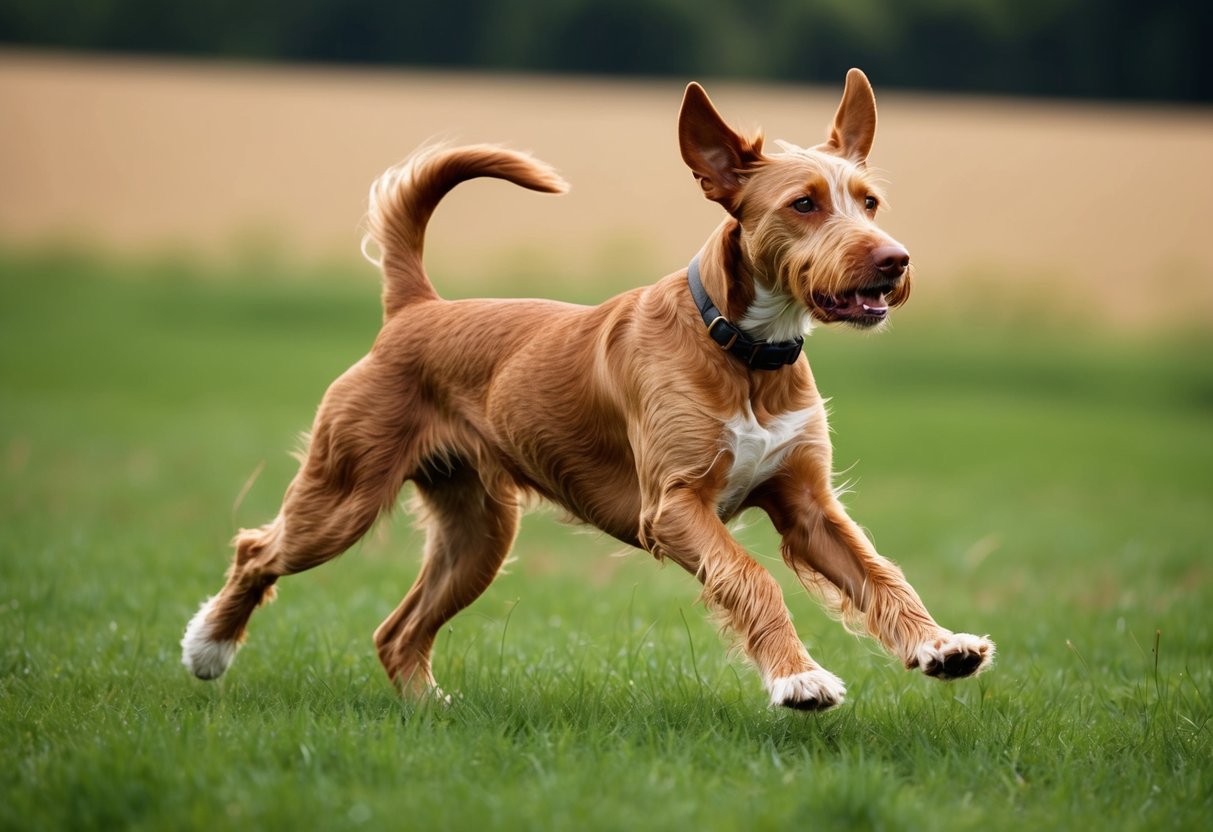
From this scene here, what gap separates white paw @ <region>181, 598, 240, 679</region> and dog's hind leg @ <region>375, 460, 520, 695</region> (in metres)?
0.65

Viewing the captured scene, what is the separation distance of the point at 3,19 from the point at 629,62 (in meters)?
15.4

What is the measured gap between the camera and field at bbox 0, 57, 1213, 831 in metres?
3.78

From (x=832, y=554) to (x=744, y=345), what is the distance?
2.71ft

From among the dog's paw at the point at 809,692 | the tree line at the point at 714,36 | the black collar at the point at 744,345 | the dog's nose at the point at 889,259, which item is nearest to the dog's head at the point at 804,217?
the dog's nose at the point at 889,259

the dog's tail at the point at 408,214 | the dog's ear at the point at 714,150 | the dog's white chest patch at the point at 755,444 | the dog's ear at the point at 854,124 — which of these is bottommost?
the dog's white chest patch at the point at 755,444

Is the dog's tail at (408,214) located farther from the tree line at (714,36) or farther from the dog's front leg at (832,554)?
the tree line at (714,36)

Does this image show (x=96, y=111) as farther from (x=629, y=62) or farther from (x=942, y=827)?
(x=942, y=827)

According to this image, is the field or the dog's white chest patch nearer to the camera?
the field

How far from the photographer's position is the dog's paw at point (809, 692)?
13.5ft

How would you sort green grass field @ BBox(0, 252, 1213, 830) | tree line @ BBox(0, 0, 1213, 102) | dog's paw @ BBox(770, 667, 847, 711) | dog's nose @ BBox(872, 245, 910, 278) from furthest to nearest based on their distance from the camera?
tree line @ BBox(0, 0, 1213, 102) → dog's nose @ BBox(872, 245, 910, 278) → dog's paw @ BBox(770, 667, 847, 711) → green grass field @ BBox(0, 252, 1213, 830)

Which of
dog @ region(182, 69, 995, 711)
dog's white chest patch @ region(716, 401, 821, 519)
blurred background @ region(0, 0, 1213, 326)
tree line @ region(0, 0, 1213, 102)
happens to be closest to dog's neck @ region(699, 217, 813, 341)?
dog @ region(182, 69, 995, 711)

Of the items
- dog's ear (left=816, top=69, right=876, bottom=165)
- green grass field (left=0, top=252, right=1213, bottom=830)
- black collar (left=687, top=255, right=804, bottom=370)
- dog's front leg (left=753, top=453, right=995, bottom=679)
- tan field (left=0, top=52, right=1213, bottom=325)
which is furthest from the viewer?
tan field (left=0, top=52, right=1213, bottom=325)

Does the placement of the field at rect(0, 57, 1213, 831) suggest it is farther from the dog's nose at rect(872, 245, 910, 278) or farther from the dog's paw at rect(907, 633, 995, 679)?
the dog's nose at rect(872, 245, 910, 278)

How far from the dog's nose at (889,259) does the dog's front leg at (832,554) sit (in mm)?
715
